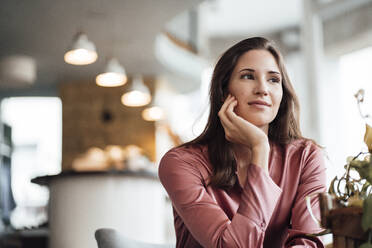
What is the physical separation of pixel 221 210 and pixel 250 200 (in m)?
0.10

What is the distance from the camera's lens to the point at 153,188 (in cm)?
588

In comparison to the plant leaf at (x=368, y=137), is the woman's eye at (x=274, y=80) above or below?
above

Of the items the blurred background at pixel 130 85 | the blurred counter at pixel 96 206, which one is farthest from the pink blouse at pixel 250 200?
the blurred counter at pixel 96 206

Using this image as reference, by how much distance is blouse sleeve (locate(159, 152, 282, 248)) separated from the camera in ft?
4.95

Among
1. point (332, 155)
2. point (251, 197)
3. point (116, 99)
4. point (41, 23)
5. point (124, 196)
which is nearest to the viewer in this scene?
point (251, 197)

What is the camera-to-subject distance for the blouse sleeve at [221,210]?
59.4 inches

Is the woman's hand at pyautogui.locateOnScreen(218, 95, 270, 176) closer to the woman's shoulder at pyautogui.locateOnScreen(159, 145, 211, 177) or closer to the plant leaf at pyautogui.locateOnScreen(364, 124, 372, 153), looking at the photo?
the woman's shoulder at pyautogui.locateOnScreen(159, 145, 211, 177)

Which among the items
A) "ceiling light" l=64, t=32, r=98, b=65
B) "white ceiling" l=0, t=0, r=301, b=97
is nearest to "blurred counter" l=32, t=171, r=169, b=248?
"ceiling light" l=64, t=32, r=98, b=65

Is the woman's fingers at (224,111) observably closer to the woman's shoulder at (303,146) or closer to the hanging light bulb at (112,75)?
the woman's shoulder at (303,146)

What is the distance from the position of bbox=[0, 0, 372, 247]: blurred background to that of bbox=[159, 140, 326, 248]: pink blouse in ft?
8.21

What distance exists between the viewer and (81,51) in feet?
20.2

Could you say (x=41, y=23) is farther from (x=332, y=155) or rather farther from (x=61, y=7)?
(x=332, y=155)

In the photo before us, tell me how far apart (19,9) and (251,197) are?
235 inches

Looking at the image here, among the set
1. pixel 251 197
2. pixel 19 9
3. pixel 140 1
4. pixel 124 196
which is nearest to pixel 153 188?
pixel 124 196
